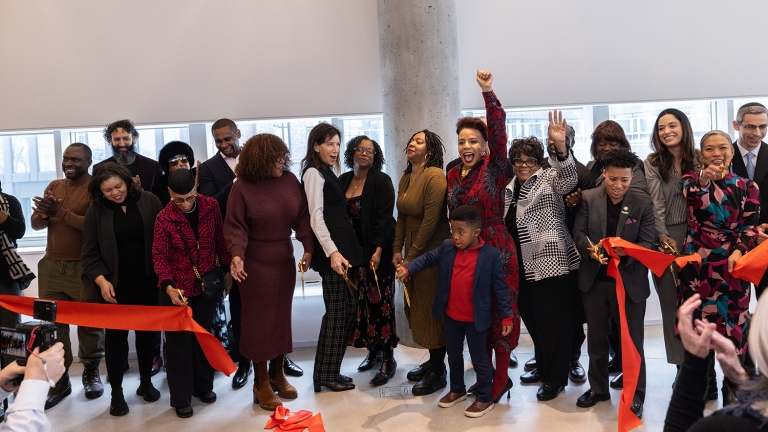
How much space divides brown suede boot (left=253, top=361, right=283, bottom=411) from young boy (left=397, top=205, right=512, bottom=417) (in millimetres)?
1115

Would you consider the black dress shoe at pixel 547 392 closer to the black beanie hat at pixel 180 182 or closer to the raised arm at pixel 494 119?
the raised arm at pixel 494 119

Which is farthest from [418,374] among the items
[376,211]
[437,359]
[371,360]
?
[376,211]

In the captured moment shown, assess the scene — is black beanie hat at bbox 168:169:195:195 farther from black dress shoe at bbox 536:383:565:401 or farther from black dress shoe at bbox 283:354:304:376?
black dress shoe at bbox 536:383:565:401

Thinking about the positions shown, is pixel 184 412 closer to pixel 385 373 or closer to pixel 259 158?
pixel 385 373

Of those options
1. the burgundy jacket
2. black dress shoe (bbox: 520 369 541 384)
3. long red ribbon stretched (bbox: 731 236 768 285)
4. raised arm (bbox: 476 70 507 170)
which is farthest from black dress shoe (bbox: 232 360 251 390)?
long red ribbon stretched (bbox: 731 236 768 285)

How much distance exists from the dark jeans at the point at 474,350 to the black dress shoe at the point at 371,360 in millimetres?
1064

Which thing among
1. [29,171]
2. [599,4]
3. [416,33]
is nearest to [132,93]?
[29,171]

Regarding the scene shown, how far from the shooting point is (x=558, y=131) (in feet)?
14.7

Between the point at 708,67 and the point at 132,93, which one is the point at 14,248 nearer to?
the point at 132,93

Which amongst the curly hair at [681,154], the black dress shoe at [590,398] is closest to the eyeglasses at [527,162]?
the curly hair at [681,154]

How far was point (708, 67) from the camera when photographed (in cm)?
626

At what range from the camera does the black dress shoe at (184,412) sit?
4.81 meters

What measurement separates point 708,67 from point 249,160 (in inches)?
159

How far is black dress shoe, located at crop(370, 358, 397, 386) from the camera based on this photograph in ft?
17.3
